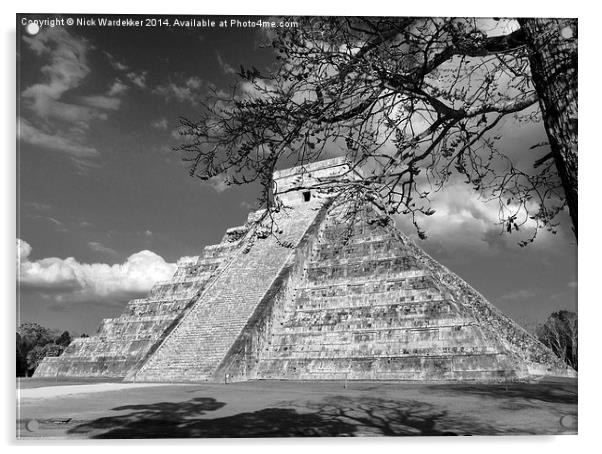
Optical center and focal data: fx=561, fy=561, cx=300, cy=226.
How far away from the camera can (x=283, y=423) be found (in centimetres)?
814

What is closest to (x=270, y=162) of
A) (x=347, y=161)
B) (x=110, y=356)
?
(x=347, y=161)

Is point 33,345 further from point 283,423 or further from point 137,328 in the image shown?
point 283,423

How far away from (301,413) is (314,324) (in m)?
7.11

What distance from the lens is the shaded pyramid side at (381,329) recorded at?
13.2m

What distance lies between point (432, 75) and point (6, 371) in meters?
6.81

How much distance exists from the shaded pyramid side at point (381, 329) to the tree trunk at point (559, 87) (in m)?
6.73

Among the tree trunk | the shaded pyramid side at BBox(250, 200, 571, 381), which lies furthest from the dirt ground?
the tree trunk

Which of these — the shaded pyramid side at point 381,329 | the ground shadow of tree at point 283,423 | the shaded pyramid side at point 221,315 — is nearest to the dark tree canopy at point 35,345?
the ground shadow of tree at point 283,423

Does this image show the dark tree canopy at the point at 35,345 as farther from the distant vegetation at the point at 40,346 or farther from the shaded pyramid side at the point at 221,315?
the shaded pyramid side at the point at 221,315

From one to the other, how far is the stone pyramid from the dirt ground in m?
2.46

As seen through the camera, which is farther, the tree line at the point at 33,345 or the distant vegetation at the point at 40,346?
the distant vegetation at the point at 40,346

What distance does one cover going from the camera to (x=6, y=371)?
7734 mm

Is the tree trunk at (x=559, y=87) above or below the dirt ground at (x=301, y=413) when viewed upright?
above

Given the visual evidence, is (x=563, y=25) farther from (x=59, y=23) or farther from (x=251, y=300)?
(x=251, y=300)
